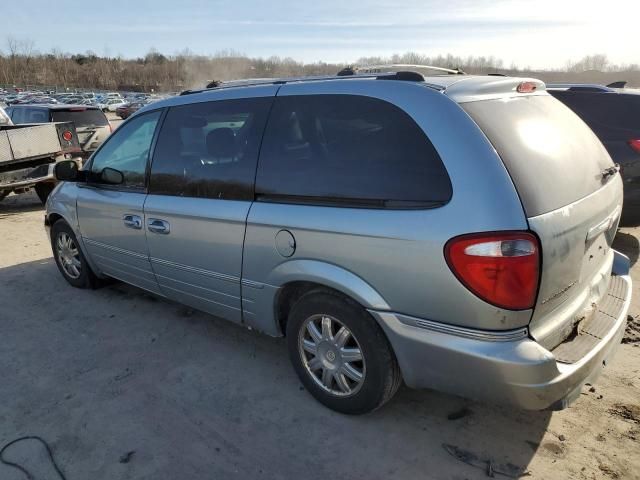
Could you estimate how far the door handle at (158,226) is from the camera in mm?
3475

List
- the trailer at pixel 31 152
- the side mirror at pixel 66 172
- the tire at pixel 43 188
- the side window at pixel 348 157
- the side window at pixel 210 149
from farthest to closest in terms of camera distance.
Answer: the tire at pixel 43 188, the trailer at pixel 31 152, the side mirror at pixel 66 172, the side window at pixel 210 149, the side window at pixel 348 157

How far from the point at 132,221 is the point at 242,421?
1.82 m

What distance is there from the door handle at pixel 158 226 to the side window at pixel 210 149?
210mm

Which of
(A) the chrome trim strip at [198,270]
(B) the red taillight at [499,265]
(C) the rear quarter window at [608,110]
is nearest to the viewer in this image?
(B) the red taillight at [499,265]

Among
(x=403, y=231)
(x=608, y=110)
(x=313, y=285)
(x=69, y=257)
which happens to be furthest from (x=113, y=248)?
(x=608, y=110)

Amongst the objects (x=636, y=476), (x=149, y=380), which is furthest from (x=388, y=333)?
(x=149, y=380)

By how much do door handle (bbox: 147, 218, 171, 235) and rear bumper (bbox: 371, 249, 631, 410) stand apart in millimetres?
1765

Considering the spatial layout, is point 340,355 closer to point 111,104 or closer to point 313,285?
point 313,285

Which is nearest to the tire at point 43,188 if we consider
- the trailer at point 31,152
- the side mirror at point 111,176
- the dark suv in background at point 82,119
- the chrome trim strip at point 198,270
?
the trailer at point 31,152

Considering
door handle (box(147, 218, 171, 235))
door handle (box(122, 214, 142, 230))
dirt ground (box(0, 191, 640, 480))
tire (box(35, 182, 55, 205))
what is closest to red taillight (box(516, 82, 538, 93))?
dirt ground (box(0, 191, 640, 480))

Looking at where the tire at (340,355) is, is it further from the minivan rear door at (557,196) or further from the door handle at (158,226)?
the door handle at (158,226)

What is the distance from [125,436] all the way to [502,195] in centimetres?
236

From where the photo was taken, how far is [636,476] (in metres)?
2.35

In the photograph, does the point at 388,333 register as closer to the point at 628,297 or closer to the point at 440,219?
the point at 440,219
